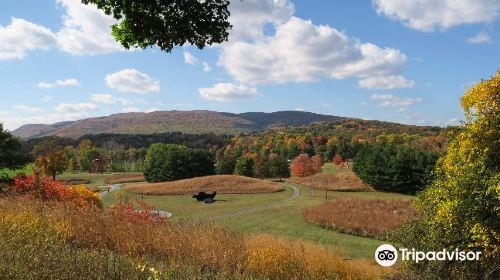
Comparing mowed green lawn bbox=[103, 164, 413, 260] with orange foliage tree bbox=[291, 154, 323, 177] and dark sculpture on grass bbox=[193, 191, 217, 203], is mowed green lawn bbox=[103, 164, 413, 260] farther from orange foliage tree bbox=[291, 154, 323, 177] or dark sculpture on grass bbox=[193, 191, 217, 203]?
orange foliage tree bbox=[291, 154, 323, 177]

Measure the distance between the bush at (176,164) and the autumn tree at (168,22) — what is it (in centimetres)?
8783

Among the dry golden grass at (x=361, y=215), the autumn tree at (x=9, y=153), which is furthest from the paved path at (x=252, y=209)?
the autumn tree at (x=9, y=153)

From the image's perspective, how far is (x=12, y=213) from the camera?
10008mm

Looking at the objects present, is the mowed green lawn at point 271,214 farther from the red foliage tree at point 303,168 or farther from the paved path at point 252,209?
the red foliage tree at point 303,168

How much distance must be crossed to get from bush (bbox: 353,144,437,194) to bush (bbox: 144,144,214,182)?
37.6 m

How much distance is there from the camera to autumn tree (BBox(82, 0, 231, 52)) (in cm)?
779

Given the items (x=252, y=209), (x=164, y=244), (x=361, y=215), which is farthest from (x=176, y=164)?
(x=164, y=244)

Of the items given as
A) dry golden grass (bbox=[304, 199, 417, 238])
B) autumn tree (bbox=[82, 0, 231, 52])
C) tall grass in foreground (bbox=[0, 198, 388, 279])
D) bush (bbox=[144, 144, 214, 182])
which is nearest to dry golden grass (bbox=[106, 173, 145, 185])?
bush (bbox=[144, 144, 214, 182])

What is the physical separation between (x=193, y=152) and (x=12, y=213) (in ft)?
291

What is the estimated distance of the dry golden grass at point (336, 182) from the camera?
2963 inches

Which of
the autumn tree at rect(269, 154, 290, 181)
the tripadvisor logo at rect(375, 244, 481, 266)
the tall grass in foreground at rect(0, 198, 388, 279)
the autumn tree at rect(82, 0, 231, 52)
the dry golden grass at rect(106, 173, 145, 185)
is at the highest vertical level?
the autumn tree at rect(82, 0, 231, 52)

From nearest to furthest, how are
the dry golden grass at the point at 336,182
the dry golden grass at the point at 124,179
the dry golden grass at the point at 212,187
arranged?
1. the dry golden grass at the point at 212,187
2. the dry golden grass at the point at 336,182
3. the dry golden grass at the point at 124,179

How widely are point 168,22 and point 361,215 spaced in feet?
129

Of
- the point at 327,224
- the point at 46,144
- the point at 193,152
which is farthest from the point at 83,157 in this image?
the point at 327,224
